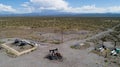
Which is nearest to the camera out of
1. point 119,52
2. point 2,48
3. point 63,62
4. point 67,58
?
point 63,62

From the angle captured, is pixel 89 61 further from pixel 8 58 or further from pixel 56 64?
pixel 8 58

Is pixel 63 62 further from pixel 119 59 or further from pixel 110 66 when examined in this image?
pixel 119 59

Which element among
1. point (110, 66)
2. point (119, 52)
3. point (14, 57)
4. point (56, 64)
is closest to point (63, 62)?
point (56, 64)

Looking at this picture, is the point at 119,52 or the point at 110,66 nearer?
the point at 110,66

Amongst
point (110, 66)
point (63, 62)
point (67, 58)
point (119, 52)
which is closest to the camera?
point (110, 66)

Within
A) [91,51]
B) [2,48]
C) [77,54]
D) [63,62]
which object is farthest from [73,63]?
[2,48]

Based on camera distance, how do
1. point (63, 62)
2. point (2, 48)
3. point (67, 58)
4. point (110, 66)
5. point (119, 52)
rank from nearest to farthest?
point (110, 66)
point (63, 62)
point (67, 58)
point (119, 52)
point (2, 48)

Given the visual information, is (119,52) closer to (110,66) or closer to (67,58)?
(110,66)

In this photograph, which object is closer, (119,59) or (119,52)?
(119,59)
